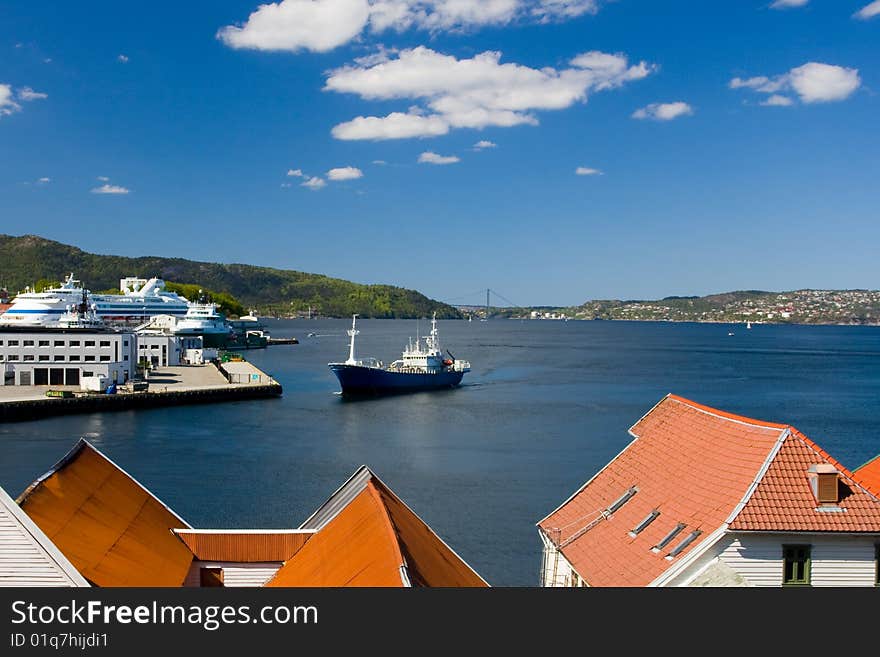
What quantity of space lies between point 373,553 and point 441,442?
3152cm

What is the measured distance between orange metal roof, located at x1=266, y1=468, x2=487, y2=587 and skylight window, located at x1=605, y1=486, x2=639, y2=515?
2186 mm

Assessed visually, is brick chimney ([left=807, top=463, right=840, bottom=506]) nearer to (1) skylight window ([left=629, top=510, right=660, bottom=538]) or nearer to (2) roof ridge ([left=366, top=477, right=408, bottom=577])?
(1) skylight window ([left=629, top=510, right=660, bottom=538])

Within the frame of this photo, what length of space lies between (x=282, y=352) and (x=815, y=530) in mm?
108217

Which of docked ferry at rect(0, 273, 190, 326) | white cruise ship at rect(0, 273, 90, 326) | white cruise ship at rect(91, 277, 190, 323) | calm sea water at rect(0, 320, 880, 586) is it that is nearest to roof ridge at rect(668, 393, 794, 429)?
calm sea water at rect(0, 320, 880, 586)

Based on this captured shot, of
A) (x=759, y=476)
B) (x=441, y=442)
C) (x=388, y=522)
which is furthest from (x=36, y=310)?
(x=759, y=476)

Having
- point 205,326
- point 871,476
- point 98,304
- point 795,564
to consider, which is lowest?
point 795,564

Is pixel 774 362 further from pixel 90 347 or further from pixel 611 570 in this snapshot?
pixel 611 570

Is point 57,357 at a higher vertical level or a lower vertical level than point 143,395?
higher

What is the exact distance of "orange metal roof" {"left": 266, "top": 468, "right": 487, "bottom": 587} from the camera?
947cm

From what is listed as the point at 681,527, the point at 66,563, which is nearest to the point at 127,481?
the point at 66,563

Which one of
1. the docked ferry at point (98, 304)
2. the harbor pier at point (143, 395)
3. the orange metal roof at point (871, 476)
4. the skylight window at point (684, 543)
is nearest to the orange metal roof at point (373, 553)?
the skylight window at point (684, 543)

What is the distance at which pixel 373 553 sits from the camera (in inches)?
392

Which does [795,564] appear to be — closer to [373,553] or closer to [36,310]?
[373,553]
